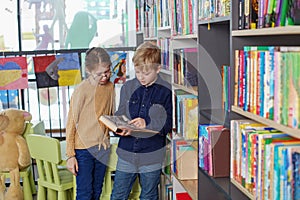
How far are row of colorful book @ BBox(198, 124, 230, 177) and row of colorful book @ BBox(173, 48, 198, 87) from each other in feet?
1.39

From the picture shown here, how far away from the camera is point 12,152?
3.54 meters

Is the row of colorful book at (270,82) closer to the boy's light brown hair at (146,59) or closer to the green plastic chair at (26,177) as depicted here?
the boy's light brown hair at (146,59)

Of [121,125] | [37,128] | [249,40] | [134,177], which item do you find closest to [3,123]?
[37,128]

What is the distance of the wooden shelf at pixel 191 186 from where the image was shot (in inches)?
95.6

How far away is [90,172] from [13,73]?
141 cm

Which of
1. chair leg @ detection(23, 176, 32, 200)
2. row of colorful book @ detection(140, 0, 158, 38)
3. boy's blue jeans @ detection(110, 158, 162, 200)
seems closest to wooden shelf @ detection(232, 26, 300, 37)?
boy's blue jeans @ detection(110, 158, 162, 200)

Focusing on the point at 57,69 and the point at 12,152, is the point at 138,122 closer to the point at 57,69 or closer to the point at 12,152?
the point at 12,152

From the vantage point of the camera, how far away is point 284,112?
136 cm

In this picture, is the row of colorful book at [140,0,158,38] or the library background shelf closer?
the library background shelf

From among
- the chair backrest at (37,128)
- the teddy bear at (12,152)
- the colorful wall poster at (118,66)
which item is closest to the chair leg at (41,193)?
the teddy bear at (12,152)

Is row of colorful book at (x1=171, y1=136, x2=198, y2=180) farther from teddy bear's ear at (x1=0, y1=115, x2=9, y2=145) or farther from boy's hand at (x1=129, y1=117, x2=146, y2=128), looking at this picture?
teddy bear's ear at (x1=0, y1=115, x2=9, y2=145)

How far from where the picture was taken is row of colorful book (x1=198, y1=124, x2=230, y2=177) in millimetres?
1995

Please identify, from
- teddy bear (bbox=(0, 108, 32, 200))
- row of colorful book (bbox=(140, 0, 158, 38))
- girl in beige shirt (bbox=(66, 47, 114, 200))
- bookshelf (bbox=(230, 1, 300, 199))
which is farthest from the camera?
teddy bear (bbox=(0, 108, 32, 200))

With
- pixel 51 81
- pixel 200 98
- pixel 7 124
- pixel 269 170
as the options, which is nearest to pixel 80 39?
pixel 51 81
